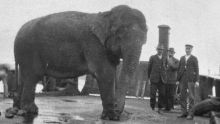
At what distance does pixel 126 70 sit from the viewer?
873 centimetres

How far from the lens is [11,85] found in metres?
15.9

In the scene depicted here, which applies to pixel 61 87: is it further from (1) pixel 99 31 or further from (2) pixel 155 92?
(1) pixel 99 31

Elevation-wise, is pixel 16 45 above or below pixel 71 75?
above

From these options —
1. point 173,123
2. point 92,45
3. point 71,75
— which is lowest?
point 173,123

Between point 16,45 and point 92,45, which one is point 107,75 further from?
point 16,45

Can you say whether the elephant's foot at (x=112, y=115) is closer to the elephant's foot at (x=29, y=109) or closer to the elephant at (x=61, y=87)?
the elephant's foot at (x=29, y=109)

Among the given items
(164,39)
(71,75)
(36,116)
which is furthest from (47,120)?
(164,39)

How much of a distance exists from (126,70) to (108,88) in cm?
55

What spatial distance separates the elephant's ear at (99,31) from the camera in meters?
8.80

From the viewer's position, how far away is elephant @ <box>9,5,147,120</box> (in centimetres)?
875

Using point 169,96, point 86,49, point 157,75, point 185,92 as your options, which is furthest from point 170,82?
point 86,49

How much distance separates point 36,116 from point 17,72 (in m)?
1.74

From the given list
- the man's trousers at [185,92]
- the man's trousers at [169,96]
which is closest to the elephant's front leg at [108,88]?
the man's trousers at [185,92]

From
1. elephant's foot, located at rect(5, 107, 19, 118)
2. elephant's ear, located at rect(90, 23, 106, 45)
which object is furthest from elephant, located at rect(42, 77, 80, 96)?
elephant's ear, located at rect(90, 23, 106, 45)
